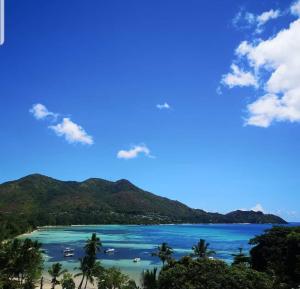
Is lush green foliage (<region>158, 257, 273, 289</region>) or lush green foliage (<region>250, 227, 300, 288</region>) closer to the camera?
lush green foliage (<region>158, 257, 273, 289</region>)

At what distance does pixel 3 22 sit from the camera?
12.0 m

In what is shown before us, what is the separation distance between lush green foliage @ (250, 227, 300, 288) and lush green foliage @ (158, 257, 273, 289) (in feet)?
17.9

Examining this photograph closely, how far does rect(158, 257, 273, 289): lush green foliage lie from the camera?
45831mm

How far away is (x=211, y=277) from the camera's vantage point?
46.7 metres

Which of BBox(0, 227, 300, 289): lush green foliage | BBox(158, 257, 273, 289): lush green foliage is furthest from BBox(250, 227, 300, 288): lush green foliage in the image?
BBox(158, 257, 273, 289): lush green foliage

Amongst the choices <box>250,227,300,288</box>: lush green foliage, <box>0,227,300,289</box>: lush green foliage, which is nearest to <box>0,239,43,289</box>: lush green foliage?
<box>0,227,300,289</box>: lush green foliage

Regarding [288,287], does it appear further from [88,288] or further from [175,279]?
[88,288]

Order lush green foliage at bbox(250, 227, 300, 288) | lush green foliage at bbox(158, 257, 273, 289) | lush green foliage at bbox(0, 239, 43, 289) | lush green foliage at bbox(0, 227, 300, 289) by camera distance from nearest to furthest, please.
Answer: lush green foliage at bbox(158, 257, 273, 289), lush green foliage at bbox(0, 227, 300, 289), lush green foliage at bbox(250, 227, 300, 288), lush green foliage at bbox(0, 239, 43, 289)

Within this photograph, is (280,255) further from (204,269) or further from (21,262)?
(21,262)

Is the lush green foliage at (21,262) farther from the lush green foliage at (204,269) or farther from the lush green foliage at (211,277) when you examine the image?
the lush green foliage at (211,277)

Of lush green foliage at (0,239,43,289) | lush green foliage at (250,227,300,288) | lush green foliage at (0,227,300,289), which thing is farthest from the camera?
lush green foliage at (0,239,43,289)

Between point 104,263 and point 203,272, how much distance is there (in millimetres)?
102131

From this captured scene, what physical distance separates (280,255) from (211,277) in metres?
21.9

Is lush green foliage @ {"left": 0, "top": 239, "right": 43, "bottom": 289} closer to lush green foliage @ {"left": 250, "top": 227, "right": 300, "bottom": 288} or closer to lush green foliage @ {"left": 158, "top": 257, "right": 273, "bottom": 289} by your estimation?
lush green foliage @ {"left": 158, "top": 257, "right": 273, "bottom": 289}
